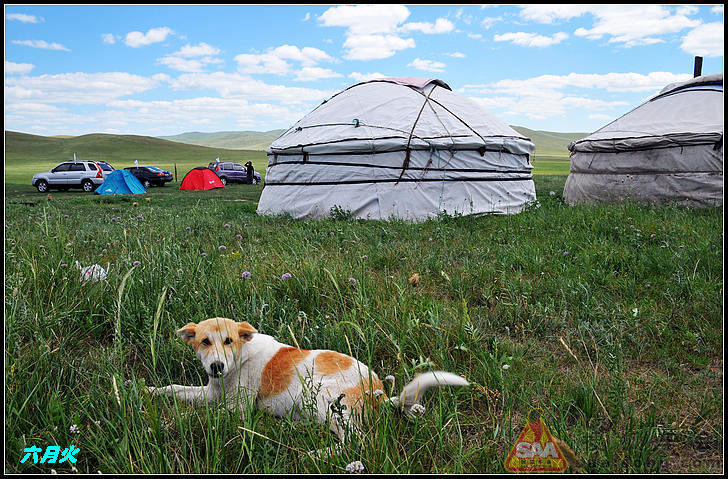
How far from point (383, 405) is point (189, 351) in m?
0.94

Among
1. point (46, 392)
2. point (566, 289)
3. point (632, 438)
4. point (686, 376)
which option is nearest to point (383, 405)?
point (632, 438)

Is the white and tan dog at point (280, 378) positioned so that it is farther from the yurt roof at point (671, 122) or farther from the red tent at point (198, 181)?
the red tent at point (198, 181)

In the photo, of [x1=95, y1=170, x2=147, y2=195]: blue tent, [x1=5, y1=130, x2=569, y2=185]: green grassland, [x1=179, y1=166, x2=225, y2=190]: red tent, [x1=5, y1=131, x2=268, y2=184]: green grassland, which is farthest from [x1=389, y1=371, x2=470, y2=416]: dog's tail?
[x1=5, y1=131, x2=268, y2=184]: green grassland

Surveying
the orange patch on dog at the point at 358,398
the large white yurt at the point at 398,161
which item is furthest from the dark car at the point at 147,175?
the orange patch on dog at the point at 358,398

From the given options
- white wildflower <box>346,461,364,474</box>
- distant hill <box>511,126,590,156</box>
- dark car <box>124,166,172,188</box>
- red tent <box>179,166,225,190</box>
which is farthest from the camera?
distant hill <box>511,126,590,156</box>

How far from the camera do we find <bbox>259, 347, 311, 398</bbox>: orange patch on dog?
159cm

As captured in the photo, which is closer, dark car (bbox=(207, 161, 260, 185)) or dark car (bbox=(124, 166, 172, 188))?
dark car (bbox=(124, 166, 172, 188))

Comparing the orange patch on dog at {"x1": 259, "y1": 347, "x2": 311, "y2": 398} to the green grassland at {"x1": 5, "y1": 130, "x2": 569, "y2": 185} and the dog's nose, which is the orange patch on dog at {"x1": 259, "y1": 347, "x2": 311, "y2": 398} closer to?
the dog's nose

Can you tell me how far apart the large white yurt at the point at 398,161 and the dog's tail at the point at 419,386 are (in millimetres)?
5765

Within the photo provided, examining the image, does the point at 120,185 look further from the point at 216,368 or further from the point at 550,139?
the point at 550,139

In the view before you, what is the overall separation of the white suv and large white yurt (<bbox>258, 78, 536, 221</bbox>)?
641 inches

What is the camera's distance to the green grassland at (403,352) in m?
1.34

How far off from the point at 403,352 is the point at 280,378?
573 mm

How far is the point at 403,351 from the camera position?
196 cm
